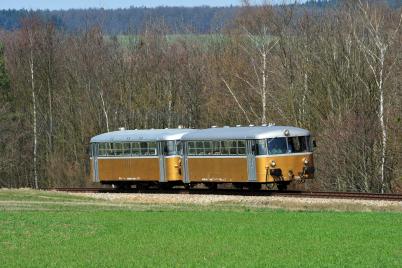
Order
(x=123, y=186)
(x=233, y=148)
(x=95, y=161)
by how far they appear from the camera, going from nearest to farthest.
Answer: (x=233, y=148)
(x=95, y=161)
(x=123, y=186)

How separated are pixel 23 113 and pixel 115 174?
31.9 metres

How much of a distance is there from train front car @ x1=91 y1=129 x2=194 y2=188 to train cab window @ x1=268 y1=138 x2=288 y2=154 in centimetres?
571

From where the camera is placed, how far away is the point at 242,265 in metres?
18.4

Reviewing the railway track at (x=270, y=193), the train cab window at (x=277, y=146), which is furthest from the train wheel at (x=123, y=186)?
the train cab window at (x=277, y=146)

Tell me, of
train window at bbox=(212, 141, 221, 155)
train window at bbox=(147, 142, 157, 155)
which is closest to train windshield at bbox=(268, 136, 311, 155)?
train window at bbox=(212, 141, 221, 155)

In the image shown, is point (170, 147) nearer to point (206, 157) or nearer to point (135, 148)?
point (135, 148)

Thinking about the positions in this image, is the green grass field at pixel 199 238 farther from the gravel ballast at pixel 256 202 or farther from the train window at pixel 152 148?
the train window at pixel 152 148

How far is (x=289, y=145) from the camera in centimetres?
3953

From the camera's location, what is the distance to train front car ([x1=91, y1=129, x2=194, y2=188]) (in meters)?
43.5

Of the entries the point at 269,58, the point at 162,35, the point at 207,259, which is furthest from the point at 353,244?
the point at 162,35

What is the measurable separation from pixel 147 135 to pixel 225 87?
22.0 metres

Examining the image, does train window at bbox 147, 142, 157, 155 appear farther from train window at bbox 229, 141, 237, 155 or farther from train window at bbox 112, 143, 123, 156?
train window at bbox 229, 141, 237, 155

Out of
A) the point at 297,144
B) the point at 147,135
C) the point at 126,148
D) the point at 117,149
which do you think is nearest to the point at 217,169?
the point at 297,144

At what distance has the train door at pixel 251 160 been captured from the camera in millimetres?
39031
